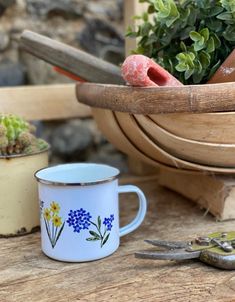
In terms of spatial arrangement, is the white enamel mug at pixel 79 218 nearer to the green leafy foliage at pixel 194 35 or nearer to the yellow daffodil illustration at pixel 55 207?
the yellow daffodil illustration at pixel 55 207

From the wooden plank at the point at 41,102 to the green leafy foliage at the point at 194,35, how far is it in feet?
0.79

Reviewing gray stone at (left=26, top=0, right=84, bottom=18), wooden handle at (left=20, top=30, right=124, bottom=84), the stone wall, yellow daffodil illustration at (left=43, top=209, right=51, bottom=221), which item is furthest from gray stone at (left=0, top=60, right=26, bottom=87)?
yellow daffodil illustration at (left=43, top=209, right=51, bottom=221)

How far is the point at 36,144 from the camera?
661mm

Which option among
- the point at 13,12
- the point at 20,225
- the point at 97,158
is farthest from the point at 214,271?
the point at 13,12

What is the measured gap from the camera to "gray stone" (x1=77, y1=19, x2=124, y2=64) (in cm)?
102

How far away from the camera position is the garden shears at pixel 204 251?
1.65 feet

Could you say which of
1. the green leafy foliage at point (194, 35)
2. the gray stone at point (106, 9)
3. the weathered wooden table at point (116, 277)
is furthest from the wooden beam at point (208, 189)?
the gray stone at point (106, 9)

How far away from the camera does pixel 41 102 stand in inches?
33.8

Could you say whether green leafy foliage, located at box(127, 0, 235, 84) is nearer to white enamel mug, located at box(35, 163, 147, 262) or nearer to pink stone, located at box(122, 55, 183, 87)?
pink stone, located at box(122, 55, 183, 87)

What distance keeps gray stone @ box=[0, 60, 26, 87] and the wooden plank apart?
4.7 inches

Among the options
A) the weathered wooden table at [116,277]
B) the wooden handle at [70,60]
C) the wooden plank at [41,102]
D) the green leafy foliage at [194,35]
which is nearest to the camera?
the weathered wooden table at [116,277]

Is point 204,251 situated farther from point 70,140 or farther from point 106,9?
point 106,9

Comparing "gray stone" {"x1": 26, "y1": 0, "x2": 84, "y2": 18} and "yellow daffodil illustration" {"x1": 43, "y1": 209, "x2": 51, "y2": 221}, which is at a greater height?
"gray stone" {"x1": 26, "y1": 0, "x2": 84, "y2": 18}

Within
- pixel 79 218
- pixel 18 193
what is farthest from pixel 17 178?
pixel 79 218
